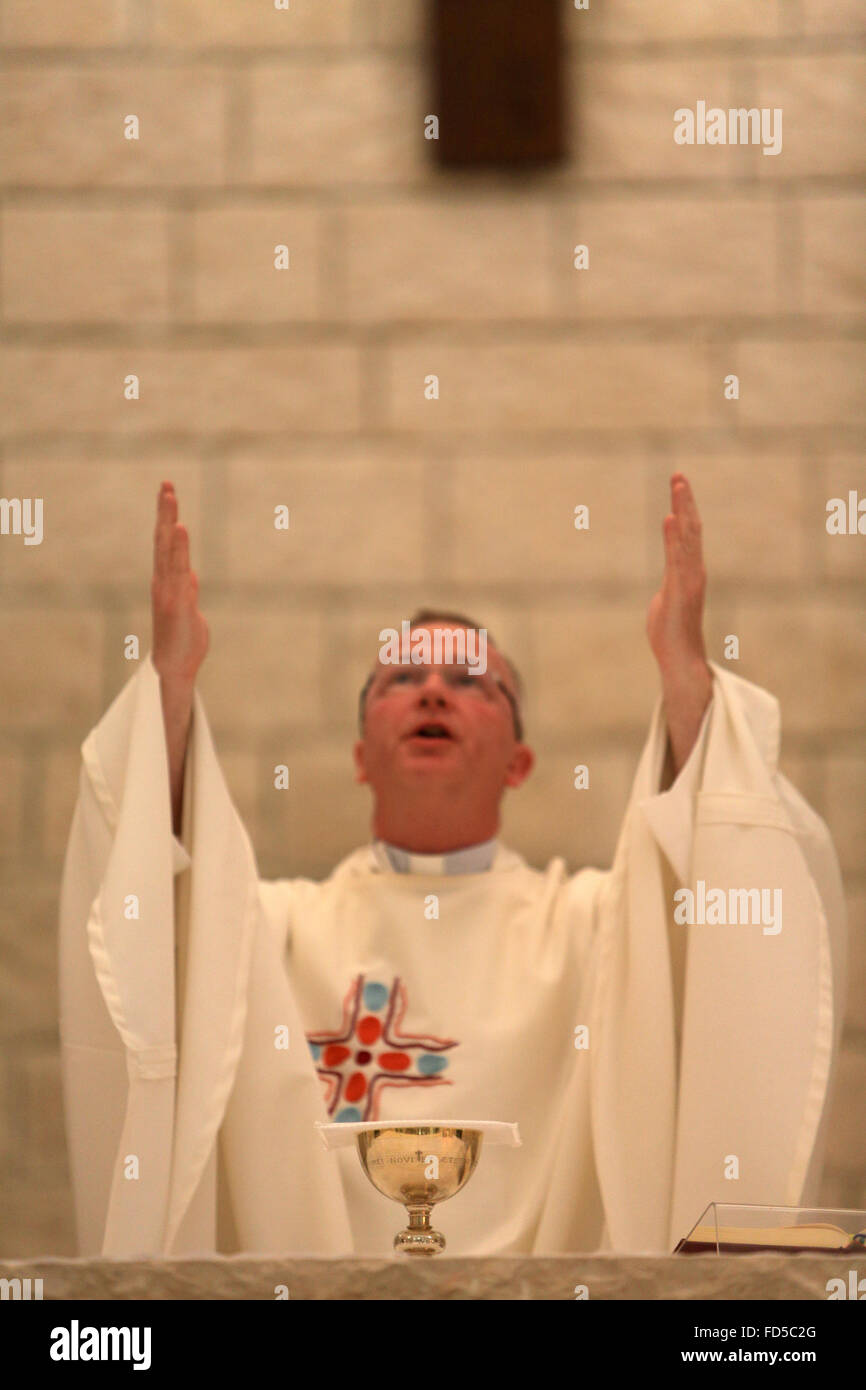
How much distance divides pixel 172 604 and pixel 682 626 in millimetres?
1026

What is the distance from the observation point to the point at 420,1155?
267cm

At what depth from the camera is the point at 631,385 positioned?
17.0 ft

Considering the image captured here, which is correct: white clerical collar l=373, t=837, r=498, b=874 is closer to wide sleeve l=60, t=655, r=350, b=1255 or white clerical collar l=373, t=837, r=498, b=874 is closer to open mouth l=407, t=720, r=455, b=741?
open mouth l=407, t=720, r=455, b=741

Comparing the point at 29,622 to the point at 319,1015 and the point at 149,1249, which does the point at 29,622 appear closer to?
the point at 319,1015

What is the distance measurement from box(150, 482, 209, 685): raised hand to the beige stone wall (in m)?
1.43

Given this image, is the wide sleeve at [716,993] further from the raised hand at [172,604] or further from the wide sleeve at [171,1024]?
the raised hand at [172,604]

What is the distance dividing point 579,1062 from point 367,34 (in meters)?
3.24

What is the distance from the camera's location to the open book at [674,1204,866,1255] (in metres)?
2.29

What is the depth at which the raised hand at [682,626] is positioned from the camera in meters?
3.59
